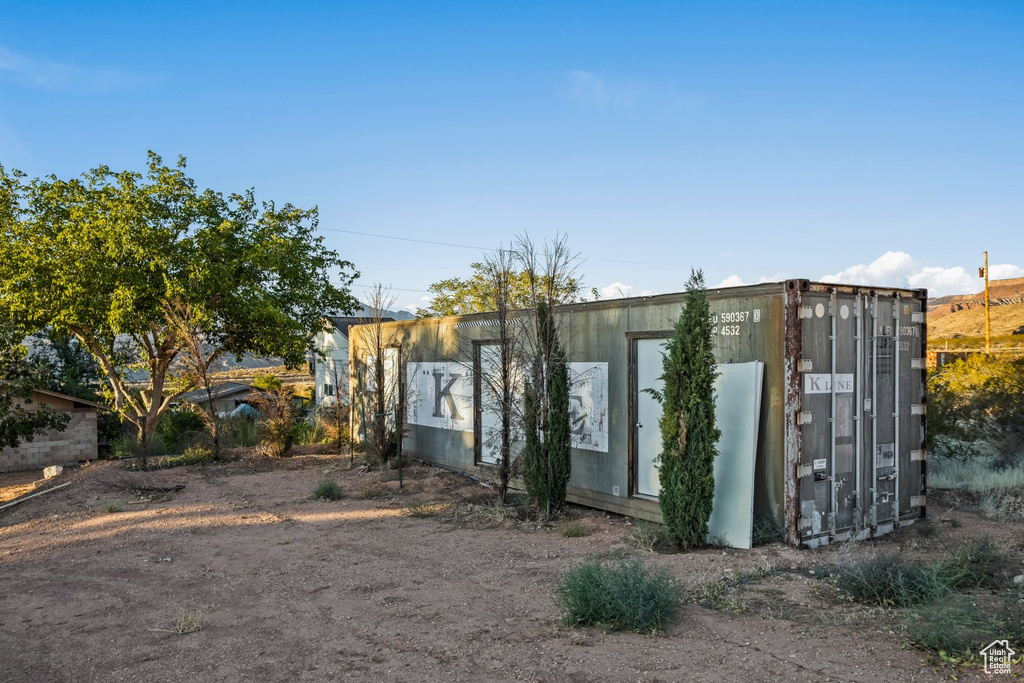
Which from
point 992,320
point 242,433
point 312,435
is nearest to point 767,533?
point 312,435

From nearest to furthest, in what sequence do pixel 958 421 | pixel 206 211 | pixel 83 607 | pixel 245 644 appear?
pixel 245 644
pixel 83 607
pixel 958 421
pixel 206 211

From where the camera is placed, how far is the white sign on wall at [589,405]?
376 inches

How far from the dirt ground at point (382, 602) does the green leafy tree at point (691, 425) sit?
42cm

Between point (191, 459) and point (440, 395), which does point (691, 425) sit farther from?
point (191, 459)

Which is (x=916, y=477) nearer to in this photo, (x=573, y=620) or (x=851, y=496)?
(x=851, y=496)

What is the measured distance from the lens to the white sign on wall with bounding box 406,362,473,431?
12.5m

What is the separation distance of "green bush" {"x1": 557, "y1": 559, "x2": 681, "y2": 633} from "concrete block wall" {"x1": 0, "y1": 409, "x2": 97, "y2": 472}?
17.7 m

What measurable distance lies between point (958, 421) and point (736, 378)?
818 cm

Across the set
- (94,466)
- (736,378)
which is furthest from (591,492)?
(94,466)

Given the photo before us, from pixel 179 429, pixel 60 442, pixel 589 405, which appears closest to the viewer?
pixel 589 405

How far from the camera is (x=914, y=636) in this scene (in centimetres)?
473

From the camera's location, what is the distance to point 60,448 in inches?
750

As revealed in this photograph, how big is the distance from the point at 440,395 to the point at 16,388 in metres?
8.75

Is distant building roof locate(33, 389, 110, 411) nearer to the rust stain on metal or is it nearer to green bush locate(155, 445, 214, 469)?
green bush locate(155, 445, 214, 469)
